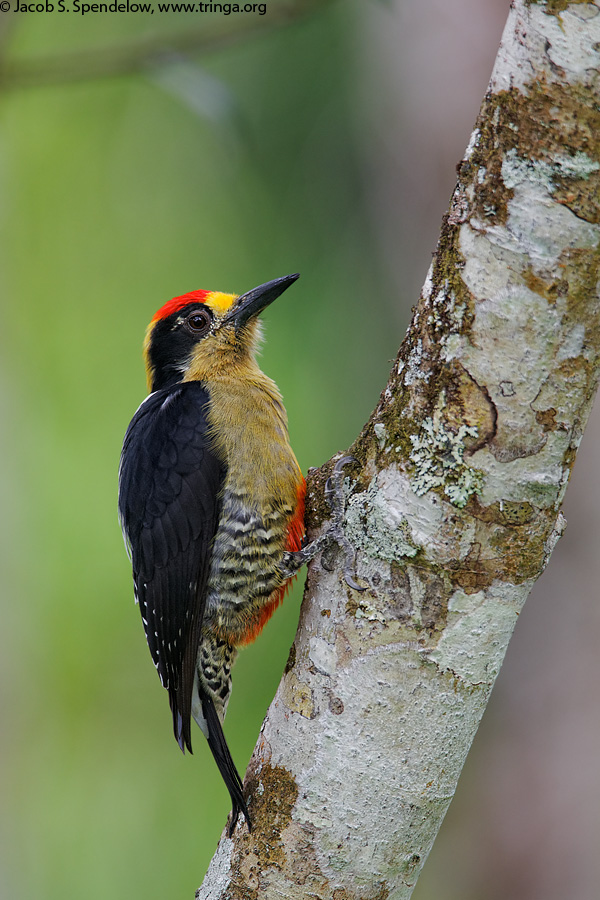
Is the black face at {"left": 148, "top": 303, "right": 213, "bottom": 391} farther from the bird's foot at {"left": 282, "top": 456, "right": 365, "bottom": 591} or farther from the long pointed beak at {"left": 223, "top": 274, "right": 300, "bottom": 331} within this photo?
the bird's foot at {"left": 282, "top": 456, "right": 365, "bottom": 591}

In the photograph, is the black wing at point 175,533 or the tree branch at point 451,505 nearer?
the tree branch at point 451,505

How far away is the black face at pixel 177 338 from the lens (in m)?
3.43

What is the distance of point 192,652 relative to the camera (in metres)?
2.79

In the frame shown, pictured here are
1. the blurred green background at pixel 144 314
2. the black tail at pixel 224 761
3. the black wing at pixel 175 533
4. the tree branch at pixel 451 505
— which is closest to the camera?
the tree branch at pixel 451 505

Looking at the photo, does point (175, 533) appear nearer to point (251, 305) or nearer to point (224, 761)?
point (224, 761)

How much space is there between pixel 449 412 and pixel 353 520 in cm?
37

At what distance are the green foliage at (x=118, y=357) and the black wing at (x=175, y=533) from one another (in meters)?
2.22

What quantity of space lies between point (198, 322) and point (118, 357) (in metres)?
3.72

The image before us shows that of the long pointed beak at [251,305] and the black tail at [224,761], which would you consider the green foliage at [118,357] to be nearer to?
the long pointed beak at [251,305]

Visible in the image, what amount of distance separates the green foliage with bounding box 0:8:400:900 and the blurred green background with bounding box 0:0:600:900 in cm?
2

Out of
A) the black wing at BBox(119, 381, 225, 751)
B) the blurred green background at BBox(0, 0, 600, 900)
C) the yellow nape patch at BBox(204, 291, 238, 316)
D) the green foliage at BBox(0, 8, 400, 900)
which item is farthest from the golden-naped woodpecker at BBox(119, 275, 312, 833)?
the green foliage at BBox(0, 8, 400, 900)

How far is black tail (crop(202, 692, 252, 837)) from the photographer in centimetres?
212

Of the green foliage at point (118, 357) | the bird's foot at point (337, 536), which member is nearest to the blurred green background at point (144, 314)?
the green foliage at point (118, 357)

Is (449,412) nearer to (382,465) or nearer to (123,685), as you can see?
(382,465)
